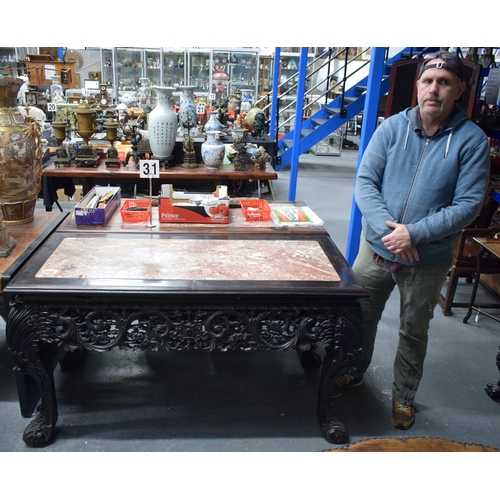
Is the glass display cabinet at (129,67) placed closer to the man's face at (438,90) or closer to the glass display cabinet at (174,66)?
the glass display cabinet at (174,66)

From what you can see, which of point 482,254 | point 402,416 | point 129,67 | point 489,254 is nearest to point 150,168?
point 402,416

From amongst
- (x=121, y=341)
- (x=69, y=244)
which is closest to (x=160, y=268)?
(x=121, y=341)

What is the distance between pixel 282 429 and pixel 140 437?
620 millimetres

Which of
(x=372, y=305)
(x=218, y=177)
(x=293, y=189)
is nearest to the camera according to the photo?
(x=372, y=305)

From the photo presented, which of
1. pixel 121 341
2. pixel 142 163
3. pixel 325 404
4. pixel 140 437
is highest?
pixel 142 163

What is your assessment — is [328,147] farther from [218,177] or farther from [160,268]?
[160,268]

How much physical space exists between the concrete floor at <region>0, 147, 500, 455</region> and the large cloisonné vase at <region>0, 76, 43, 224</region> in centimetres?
86

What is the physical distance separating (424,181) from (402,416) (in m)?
1.07

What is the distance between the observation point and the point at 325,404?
200 centimetres

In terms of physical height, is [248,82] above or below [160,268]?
above

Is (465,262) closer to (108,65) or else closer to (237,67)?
(237,67)

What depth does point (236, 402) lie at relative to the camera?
2209mm

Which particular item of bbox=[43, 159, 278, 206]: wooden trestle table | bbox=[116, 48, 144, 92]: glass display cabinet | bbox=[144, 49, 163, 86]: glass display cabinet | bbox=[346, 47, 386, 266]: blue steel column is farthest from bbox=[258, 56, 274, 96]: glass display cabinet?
bbox=[346, 47, 386, 266]: blue steel column

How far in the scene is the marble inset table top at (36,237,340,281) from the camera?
5.94 ft
